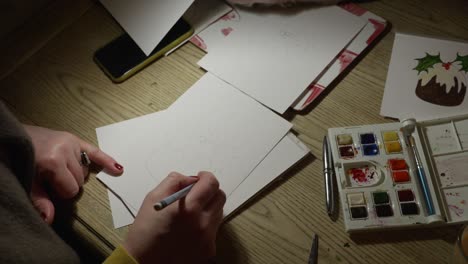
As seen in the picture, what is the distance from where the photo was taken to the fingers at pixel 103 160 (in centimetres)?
69

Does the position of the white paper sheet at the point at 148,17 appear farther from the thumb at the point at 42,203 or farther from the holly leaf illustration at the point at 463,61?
the holly leaf illustration at the point at 463,61

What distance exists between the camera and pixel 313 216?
62 cm

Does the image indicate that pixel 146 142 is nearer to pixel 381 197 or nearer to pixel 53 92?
pixel 53 92

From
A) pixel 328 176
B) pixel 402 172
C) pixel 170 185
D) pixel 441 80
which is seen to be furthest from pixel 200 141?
pixel 441 80

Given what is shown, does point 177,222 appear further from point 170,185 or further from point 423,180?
point 423,180

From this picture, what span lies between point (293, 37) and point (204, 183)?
1.19 ft

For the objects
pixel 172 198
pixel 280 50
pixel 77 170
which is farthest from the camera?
pixel 280 50

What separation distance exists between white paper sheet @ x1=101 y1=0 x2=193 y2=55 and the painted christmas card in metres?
0.42

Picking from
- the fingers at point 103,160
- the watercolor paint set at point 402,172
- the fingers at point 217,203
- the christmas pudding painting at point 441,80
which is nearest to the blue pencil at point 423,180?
the watercolor paint set at point 402,172

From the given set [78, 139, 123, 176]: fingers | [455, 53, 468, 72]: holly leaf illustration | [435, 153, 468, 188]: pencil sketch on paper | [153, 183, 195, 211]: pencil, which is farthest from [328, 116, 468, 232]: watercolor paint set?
[78, 139, 123, 176]: fingers

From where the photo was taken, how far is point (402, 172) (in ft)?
2.03

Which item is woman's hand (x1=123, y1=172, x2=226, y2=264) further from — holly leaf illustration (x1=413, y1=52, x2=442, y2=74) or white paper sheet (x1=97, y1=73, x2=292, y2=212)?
holly leaf illustration (x1=413, y1=52, x2=442, y2=74)

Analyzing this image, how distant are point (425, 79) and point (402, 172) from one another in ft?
0.65

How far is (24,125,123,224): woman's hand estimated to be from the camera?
659mm
